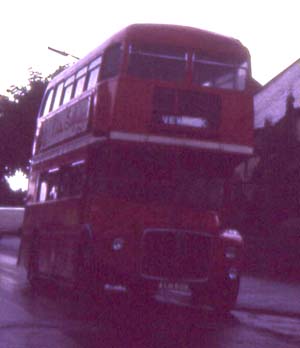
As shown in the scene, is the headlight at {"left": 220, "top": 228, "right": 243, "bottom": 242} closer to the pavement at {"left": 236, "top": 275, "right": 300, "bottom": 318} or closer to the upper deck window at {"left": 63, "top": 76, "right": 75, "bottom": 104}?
the pavement at {"left": 236, "top": 275, "right": 300, "bottom": 318}

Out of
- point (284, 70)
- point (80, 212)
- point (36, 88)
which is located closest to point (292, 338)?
point (80, 212)

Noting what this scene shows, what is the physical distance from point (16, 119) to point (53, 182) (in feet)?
136

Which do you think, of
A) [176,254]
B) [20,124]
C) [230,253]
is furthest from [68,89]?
[20,124]

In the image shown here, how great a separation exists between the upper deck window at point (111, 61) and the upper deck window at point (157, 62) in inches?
8.8

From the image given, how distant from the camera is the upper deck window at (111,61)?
55.0ft

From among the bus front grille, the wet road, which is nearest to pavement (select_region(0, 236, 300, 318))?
the wet road

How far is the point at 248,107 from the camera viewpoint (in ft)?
55.4

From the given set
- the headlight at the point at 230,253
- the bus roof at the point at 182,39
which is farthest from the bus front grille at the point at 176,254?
the bus roof at the point at 182,39

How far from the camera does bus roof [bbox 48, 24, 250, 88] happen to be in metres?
17.0

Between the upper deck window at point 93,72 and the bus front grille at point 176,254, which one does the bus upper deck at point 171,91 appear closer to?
the upper deck window at point 93,72

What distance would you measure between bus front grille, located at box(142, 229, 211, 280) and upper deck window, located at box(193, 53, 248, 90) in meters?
2.44

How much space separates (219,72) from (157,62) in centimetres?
107

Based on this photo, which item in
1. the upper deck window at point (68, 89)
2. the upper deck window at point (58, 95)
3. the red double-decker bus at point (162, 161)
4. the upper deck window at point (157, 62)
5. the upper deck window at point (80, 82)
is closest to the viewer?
the red double-decker bus at point (162, 161)

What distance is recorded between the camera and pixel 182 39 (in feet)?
56.6
